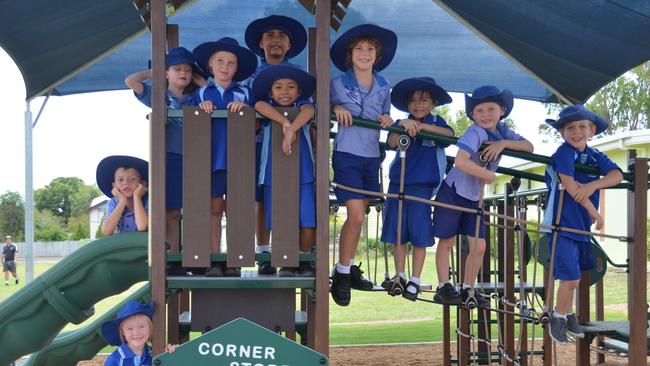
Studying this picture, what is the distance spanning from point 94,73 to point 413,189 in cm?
542

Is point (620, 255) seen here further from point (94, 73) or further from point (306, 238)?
point (306, 238)

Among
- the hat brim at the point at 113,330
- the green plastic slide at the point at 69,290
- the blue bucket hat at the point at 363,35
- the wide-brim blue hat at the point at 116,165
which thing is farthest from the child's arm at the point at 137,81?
the hat brim at the point at 113,330

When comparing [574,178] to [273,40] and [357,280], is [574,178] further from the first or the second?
[273,40]

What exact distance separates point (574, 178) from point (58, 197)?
61.3m

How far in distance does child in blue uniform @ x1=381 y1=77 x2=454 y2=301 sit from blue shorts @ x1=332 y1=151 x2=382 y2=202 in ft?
Result: 0.77

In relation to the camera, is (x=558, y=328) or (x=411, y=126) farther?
(x=558, y=328)

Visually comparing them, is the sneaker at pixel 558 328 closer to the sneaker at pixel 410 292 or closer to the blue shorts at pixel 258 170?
the sneaker at pixel 410 292

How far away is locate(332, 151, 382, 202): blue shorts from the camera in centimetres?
443

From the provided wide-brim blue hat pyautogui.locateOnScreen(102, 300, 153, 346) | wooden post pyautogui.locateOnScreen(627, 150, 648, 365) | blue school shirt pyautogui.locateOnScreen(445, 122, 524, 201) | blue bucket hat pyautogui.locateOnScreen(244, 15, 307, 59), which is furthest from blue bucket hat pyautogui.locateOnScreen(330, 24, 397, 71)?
wide-brim blue hat pyautogui.locateOnScreen(102, 300, 153, 346)

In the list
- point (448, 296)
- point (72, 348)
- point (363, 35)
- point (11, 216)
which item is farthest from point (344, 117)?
point (11, 216)

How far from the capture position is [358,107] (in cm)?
451

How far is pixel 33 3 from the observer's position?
6027mm

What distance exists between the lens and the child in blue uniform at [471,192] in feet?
15.0

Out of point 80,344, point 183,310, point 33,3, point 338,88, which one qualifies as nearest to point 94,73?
point 33,3
